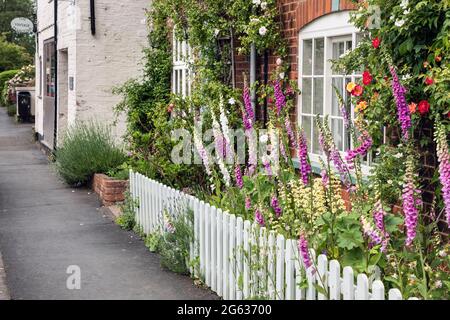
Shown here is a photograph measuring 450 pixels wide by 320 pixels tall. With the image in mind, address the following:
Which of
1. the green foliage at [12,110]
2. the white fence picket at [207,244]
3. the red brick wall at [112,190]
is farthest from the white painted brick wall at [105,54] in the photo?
the green foliage at [12,110]

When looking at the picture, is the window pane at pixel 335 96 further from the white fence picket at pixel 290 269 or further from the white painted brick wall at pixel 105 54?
the white painted brick wall at pixel 105 54

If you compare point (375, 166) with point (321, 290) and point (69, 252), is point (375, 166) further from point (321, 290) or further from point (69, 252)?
point (69, 252)

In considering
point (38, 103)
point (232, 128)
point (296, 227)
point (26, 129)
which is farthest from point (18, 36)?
point (296, 227)

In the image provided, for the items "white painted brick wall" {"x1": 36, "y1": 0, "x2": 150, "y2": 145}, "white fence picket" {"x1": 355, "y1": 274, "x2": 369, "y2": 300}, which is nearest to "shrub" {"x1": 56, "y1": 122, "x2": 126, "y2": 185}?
"white painted brick wall" {"x1": 36, "y1": 0, "x2": 150, "y2": 145}

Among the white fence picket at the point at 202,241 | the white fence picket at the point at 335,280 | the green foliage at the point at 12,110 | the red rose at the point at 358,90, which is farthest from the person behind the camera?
the green foliage at the point at 12,110

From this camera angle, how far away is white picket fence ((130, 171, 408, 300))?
4.23m

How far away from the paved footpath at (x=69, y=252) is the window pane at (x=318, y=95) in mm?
2174

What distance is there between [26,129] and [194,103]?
A: 16.5 m

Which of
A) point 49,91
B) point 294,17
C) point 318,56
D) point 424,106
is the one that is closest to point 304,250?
point 424,106

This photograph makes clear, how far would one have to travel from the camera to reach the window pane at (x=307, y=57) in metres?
7.78

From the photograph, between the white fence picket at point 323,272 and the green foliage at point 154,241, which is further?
the green foliage at point 154,241

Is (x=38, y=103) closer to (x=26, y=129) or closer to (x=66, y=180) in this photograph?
(x=26, y=129)

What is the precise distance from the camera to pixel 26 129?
24766mm
